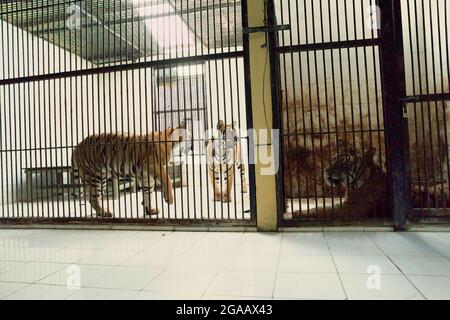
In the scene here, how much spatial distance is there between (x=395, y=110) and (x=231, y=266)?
2320 mm

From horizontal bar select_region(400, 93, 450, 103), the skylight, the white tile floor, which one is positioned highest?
the skylight

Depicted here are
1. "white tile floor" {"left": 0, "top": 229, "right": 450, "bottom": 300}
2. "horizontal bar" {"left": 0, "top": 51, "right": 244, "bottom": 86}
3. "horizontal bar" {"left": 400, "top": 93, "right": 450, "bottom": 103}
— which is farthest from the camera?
"horizontal bar" {"left": 0, "top": 51, "right": 244, "bottom": 86}

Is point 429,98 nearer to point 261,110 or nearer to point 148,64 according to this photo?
point 261,110

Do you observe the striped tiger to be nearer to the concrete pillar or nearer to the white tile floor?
the white tile floor

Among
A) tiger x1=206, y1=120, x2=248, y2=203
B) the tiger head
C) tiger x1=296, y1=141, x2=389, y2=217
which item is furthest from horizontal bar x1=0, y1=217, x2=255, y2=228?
the tiger head

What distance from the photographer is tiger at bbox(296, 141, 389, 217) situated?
130 inches

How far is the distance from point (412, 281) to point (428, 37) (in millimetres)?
3609

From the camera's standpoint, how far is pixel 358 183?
3.74 m

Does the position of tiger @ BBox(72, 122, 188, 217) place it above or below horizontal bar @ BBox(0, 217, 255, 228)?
above

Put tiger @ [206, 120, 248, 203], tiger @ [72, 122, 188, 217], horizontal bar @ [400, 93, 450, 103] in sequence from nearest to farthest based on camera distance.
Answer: horizontal bar @ [400, 93, 450, 103] < tiger @ [72, 122, 188, 217] < tiger @ [206, 120, 248, 203]

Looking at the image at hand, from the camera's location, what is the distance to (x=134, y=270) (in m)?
2.21

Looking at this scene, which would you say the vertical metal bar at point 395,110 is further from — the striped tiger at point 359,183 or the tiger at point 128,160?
the tiger at point 128,160

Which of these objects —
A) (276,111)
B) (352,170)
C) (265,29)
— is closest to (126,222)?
(276,111)
